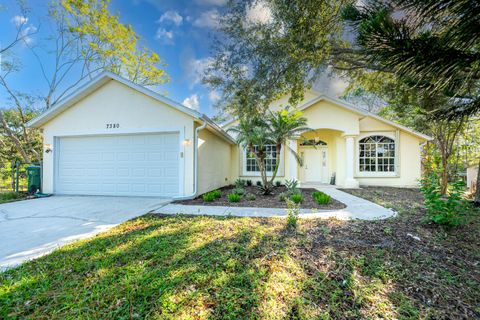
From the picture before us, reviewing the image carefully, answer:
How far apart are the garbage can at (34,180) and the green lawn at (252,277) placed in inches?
319

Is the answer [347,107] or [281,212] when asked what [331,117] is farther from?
[281,212]

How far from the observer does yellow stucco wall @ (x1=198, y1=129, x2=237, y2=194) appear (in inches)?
343

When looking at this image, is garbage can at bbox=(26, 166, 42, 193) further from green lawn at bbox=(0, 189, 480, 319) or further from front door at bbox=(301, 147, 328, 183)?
front door at bbox=(301, 147, 328, 183)

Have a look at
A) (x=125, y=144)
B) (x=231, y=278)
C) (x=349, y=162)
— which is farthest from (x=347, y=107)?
(x=231, y=278)

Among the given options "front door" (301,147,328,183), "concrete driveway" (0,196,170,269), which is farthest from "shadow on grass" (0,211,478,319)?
"front door" (301,147,328,183)

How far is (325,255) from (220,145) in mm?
8738

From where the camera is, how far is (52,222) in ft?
15.8

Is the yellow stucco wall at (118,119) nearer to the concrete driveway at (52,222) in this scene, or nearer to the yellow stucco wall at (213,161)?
the yellow stucco wall at (213,161)

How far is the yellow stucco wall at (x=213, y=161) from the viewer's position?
871cm

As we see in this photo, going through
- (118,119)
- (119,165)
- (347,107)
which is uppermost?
(347,107)

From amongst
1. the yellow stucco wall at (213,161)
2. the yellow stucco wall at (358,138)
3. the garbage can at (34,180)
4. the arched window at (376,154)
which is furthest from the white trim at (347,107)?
the garbage can at (34,180)

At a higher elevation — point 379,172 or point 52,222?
point 379,172

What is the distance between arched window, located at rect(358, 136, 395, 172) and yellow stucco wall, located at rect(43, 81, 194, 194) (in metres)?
10.4

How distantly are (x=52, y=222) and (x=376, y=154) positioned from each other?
48.4 feet
